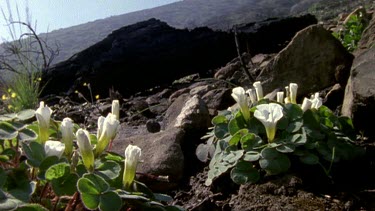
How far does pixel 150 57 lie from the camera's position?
6.20 meters

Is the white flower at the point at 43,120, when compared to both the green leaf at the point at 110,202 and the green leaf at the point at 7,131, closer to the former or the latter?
the green leaf at the point at 7,131

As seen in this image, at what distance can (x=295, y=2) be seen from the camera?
1011 centimetres

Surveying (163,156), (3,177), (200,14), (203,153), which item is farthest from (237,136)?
(200,14)

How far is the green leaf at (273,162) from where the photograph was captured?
2074 millimetres

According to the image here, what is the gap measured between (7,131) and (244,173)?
3.18 ft

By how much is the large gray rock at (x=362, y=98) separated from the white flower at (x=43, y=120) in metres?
1.44

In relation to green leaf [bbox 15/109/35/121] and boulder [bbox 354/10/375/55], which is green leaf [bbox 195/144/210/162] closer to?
green leaf [bbox 15/109/35/121]

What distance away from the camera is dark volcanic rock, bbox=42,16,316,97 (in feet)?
20.1

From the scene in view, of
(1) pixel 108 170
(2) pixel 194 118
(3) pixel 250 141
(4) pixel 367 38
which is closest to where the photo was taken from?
(1) pixel 108 170

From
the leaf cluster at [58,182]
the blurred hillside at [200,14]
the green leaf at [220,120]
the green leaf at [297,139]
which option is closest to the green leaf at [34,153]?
the leaf cluster at [58,182]

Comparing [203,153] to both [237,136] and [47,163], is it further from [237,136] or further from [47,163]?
[47,163]

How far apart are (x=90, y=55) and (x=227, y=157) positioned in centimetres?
452

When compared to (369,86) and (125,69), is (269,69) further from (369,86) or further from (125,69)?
(125,69)

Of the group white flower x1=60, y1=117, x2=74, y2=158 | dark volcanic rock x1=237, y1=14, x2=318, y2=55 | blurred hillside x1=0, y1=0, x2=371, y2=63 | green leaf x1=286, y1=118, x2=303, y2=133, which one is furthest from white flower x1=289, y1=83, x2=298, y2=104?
blurred hillside x1=0, y1=0, x2=371, y2=63
